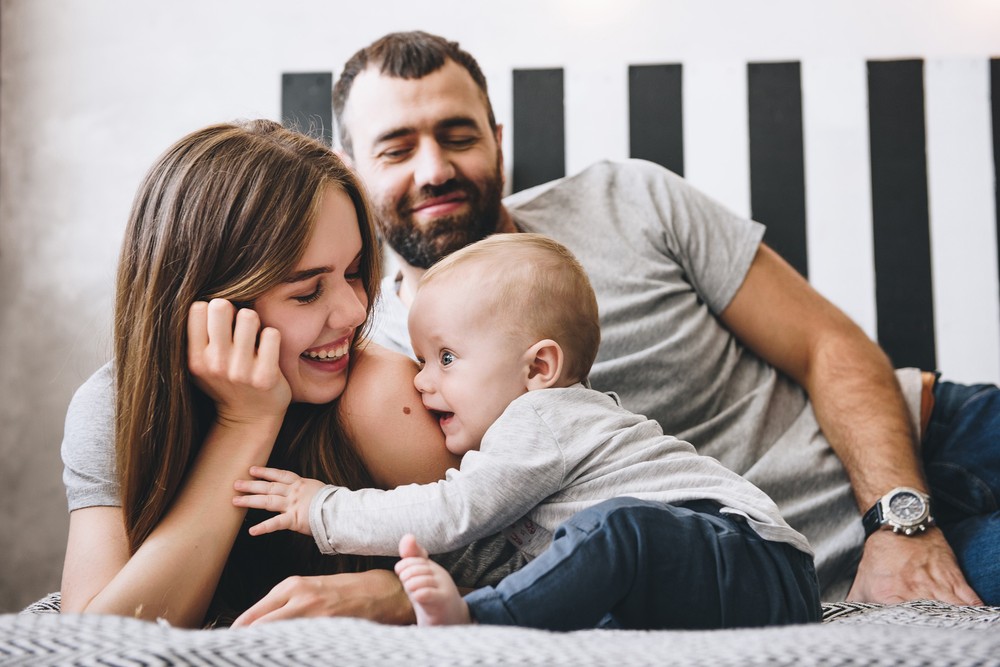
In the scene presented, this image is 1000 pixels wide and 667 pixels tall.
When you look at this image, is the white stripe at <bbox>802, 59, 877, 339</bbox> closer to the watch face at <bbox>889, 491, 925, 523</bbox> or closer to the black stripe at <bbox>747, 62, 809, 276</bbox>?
the black stripe at <bbox>747, 62, 809, 276</bbox>

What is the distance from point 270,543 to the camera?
112 centimetres

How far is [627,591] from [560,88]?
149 centimetres

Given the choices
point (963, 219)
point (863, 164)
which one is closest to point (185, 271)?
point (863, 164)

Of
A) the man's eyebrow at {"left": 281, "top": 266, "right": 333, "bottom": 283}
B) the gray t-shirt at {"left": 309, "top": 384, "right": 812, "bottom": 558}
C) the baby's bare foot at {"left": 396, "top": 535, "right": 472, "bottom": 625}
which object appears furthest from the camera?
the man's eyebrow at {"left": 281, "top": 266, "right": 333, "bottom": 283}

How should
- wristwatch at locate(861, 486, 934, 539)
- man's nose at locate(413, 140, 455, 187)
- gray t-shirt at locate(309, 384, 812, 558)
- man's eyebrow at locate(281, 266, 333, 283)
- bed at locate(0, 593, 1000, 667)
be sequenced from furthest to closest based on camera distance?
man's nose at locate(413, 140, 455, 187) < wristwatch at locate(861, 486, 934, 539) < man's eyebrow at locate(281, 266, 333, 283) < gray t-shirt at locate(309, 384, 812, 558) < bed at locate(0, 593, 1000, 667)

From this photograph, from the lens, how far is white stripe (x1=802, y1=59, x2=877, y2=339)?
2039 mm

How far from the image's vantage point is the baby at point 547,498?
2.68 ft

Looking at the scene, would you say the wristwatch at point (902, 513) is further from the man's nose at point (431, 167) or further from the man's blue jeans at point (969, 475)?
the man's nose at point (431, 167)

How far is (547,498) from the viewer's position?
0.98 metres

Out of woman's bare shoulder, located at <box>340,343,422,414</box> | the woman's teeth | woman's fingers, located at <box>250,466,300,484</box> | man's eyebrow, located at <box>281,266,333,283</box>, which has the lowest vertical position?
woman's fingers, located at <box>250,466,300,484</box>

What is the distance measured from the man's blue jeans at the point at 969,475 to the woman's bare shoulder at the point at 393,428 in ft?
2.68

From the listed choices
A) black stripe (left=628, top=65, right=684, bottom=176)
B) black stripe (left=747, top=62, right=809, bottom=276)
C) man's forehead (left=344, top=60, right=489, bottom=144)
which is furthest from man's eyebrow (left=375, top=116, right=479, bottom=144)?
black stripe (left=747, top=62, right=809, bottom=276)

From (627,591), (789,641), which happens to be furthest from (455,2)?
(789,641)

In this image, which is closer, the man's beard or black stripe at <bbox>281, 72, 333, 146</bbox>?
the man's beard
